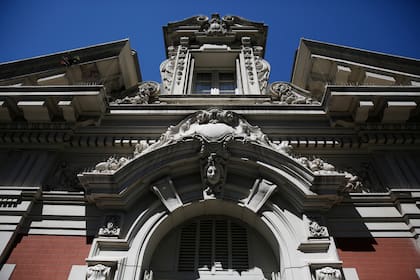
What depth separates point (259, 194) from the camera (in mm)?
5891

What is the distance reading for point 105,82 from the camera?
32.2ft

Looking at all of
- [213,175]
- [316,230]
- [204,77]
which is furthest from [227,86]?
[316,230]

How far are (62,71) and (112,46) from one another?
172 cm

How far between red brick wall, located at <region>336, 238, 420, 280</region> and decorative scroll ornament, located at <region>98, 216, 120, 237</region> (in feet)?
12.7

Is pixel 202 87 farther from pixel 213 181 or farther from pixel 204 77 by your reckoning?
pixel 213 181

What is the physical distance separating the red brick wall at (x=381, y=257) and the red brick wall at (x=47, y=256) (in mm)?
4565

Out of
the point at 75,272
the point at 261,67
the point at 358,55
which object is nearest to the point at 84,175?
the point at 75,272

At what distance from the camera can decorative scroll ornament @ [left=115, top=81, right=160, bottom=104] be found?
28.5 feet

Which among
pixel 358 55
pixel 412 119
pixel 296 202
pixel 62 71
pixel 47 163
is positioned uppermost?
pixel 358 55

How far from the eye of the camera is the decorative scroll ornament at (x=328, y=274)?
182 inches

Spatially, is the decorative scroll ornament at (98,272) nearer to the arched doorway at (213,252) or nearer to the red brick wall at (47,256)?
the red brick wall at (47,256)

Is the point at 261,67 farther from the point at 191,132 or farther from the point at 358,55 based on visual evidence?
the point at 191,132

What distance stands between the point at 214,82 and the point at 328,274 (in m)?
7.52

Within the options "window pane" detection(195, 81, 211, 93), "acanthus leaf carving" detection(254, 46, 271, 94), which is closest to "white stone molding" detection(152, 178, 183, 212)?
"acanthus leaf carving" detection(254, 46, 271, 94)
